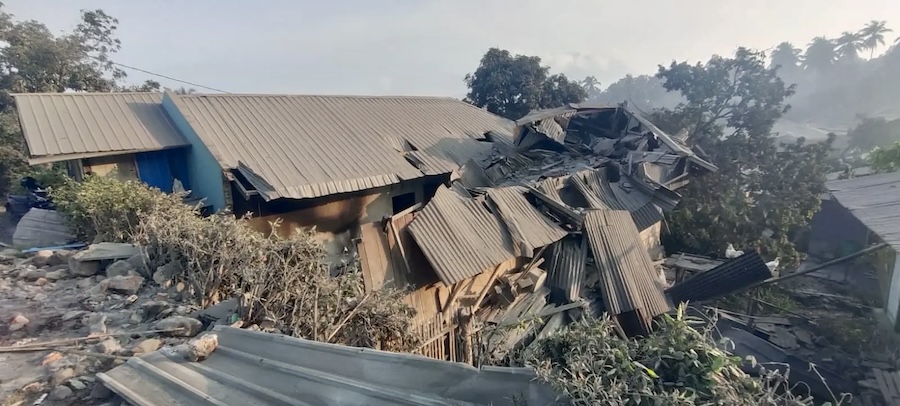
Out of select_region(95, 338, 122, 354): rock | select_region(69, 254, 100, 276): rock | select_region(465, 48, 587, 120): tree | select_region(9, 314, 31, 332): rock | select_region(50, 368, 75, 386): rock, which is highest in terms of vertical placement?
select_region(465, 48, 587, 120): tree

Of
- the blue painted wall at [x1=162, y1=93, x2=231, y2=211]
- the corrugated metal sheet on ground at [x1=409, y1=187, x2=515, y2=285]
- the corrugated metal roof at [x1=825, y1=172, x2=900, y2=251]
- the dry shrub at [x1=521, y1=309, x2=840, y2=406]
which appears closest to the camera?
the dry shrub at [x1=521, y1=309, x2=840, y2=406]

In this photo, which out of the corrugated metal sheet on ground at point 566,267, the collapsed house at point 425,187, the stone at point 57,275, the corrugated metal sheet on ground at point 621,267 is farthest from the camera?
the corrugated metal sheet on ground at point 621,267

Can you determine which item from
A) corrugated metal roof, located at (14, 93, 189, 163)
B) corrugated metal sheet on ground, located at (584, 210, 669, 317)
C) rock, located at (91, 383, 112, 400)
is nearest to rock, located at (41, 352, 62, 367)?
rock, located at (91, 383, 112, 400)

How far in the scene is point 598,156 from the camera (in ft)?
42.4

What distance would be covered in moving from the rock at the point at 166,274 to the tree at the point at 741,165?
12.7m

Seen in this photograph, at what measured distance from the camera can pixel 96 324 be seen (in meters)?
4.22

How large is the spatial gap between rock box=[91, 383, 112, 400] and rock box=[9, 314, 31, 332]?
6.85 ft

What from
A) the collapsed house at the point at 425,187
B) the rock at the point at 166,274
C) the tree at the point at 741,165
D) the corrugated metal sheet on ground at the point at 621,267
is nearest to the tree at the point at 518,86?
the tree at the point at 741,165

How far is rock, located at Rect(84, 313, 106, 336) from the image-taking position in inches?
160

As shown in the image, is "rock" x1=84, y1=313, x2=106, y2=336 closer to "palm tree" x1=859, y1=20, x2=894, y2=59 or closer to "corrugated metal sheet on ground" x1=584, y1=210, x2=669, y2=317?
"corrugated metal sheet on ground" x1=584, y1=210, x2=669, y2=317

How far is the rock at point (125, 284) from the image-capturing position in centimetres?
500

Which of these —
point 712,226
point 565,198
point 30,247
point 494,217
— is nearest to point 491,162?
point 565,198

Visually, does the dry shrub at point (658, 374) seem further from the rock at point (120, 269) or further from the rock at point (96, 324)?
the rock at point (120, 269)

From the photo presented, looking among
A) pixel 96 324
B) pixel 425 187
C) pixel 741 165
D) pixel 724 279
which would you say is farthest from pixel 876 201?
pixel 96 324
